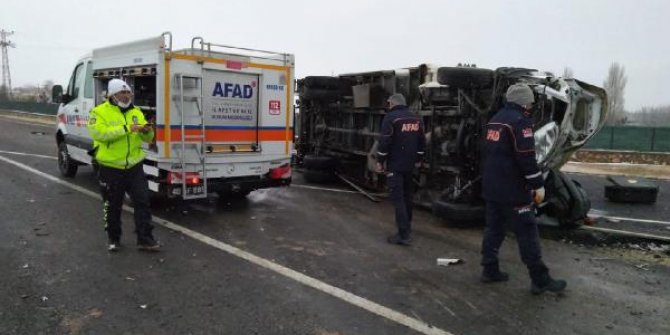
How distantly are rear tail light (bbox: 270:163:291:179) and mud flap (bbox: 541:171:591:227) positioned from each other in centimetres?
399

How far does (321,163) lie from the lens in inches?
434

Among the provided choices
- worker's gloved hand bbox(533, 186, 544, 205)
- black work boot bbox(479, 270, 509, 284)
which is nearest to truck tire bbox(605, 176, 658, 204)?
black work boot bbox(479, 270, 509, 284)

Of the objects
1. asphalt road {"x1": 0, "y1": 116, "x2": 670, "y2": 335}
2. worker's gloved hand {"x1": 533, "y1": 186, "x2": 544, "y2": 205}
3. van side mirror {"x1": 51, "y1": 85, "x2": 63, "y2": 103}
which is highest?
van side mirror {"x1": 51, "y1": 85, "x2": 63, "y2": 103}

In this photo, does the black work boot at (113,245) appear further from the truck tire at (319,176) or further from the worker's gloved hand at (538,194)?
the truck tire at (319,176)

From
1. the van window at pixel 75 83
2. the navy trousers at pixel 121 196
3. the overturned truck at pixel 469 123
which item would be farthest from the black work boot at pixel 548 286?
the van window at pixel 75 83

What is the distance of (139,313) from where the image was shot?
4164 millimetres

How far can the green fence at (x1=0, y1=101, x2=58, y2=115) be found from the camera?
39.0 m

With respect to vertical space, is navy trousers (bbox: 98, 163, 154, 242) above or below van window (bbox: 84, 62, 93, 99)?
below

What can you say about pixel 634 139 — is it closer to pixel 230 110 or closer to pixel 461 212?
pixel 461 212

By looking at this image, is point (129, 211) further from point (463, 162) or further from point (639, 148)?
point (639, 148)

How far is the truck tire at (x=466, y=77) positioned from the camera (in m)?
7.37

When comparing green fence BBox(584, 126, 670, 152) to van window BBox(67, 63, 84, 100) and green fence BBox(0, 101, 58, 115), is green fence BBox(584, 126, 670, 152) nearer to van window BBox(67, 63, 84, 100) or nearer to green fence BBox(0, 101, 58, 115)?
van window BBox(67, 63, 84, 100)

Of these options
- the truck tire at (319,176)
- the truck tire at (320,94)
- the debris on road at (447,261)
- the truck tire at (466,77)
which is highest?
the truck tire at (466,77)

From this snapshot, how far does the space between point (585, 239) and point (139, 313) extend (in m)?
5.81
